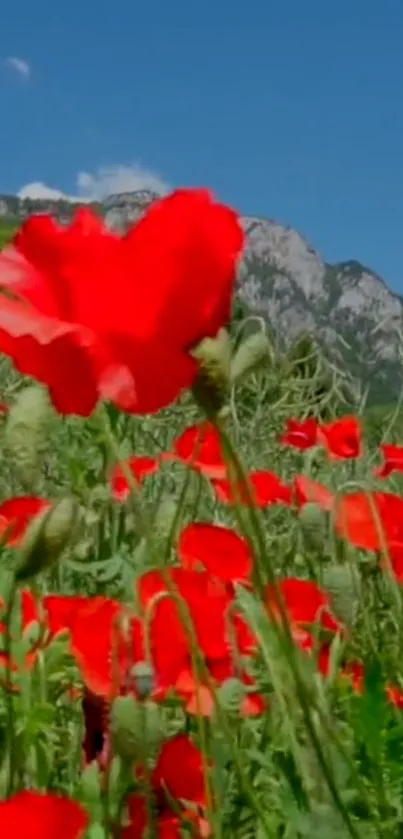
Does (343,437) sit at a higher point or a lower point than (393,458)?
higher

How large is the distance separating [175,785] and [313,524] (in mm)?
236

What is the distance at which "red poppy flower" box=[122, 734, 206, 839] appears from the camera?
1088 millimetres

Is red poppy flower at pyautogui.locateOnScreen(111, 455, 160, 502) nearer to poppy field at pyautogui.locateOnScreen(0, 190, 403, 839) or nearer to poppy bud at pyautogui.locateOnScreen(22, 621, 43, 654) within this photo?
poppy field at pyautogui.locateOnScreen(0, 190, 403, 839)

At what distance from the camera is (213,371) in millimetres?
731

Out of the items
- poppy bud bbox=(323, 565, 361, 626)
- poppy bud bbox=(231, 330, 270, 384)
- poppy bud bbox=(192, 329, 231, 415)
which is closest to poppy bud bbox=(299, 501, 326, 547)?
poppy bud bbox=(323, 565, 361, 626)

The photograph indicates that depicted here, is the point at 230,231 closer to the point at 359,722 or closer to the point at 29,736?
the point at 359,722

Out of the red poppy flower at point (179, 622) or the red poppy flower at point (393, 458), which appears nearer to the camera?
the red poppy flower at point (179, 622)

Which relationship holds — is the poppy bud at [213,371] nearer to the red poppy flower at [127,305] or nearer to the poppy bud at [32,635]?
the red poppy flower at [127,305]

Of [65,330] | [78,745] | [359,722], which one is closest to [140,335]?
[65,330]

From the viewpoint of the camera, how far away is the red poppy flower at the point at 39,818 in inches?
31.4

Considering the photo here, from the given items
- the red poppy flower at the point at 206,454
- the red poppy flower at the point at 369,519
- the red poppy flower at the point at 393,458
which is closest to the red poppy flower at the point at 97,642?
the red poppy flower at the point at 369,519

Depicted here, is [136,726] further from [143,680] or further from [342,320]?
[342,320]

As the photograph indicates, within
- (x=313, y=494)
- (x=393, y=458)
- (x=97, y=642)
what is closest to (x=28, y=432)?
(x=97, y=642)

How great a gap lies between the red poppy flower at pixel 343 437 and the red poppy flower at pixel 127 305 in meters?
1.68
